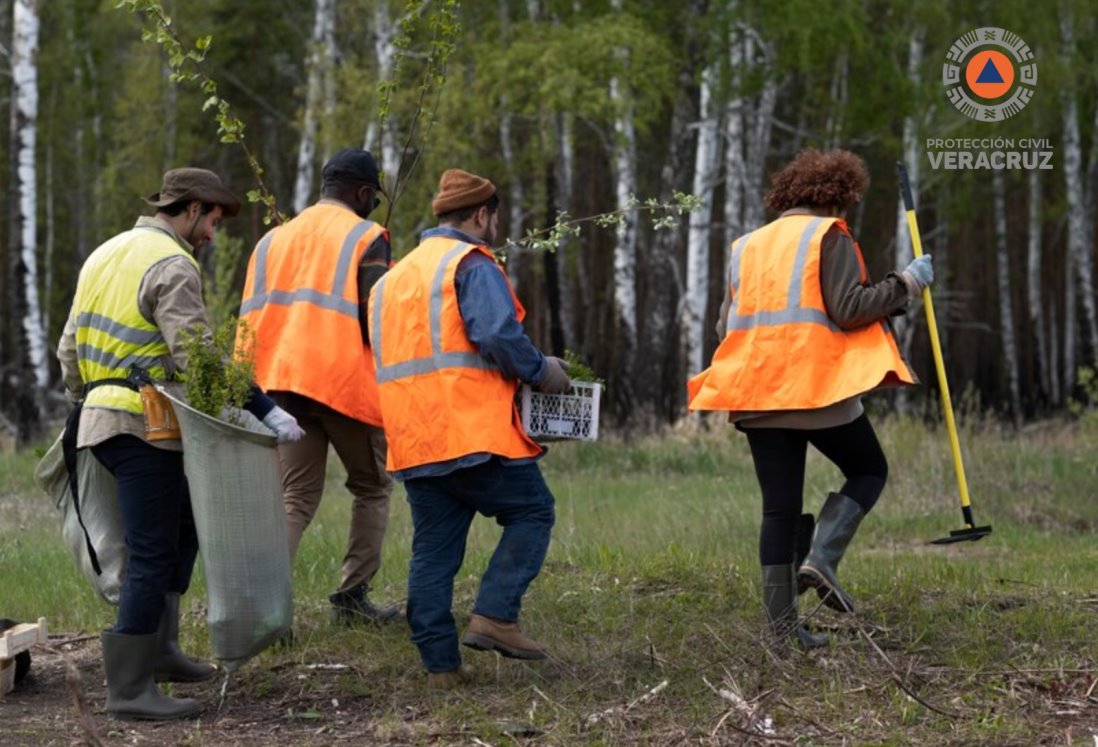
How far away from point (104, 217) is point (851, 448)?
25115 millimetres

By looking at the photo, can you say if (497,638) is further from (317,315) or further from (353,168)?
(353,168)

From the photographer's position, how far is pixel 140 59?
29.6 metres

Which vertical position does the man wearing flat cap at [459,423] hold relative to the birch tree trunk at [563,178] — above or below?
below

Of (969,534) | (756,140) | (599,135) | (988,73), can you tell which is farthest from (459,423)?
(599,135)

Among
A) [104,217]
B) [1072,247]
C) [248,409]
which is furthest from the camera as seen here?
[104,217]

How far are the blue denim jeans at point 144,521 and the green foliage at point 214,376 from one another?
0.25 meters

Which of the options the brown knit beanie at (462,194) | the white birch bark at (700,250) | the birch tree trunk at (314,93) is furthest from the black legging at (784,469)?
the birch tree trunk at (314,93)

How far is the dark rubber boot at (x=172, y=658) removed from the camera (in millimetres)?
6484

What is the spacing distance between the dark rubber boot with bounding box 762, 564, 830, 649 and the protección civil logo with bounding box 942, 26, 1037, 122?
13251mm

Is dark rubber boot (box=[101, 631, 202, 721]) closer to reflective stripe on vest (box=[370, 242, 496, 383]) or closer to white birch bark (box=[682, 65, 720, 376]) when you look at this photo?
reflective stripe on vest (box=[370, 242, 496, 383])

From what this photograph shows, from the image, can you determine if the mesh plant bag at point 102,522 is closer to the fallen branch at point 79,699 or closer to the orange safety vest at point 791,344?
the fallen branch at point 79,699

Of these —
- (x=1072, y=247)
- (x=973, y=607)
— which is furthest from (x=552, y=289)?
(x=973, y=607)

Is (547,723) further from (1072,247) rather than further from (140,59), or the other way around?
(140,59)

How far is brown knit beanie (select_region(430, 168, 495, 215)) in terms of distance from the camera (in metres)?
6.33
